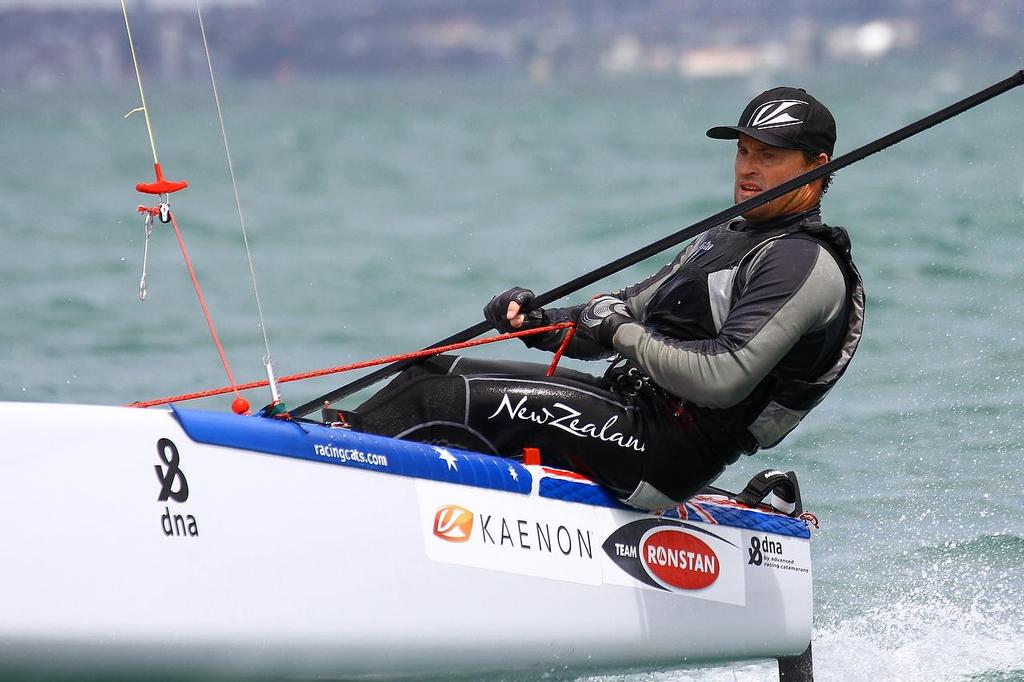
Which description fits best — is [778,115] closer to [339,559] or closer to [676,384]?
[676,384]

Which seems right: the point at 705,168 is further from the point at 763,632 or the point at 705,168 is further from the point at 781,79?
the point at 781,79

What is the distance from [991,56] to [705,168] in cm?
6582

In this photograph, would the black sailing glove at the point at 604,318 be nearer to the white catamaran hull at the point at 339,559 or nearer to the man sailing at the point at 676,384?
the man sailing at the point at 676,384

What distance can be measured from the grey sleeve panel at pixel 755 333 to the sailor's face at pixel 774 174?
6.0 inches

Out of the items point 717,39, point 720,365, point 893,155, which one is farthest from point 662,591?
point 717,39

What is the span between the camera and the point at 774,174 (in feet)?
9.60

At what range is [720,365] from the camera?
106 inches

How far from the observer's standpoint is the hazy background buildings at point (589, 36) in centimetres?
8325

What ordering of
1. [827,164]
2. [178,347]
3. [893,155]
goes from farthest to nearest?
[893,155]
[178,347]
[827,164]

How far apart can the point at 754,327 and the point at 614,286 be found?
5.76 metres

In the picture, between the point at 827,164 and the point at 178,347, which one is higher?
the point at 178,347

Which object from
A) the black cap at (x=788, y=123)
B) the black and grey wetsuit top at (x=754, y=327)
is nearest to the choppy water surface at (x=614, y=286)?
the black and grey wetsuit top at (x=754, y=327)

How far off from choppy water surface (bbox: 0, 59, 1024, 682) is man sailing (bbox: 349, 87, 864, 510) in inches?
18.4

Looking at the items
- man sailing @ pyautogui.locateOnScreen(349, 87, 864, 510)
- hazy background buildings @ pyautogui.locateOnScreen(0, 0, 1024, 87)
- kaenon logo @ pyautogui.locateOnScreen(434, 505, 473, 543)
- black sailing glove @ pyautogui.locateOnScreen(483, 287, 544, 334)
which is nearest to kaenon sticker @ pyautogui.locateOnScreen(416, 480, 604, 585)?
kaenon logo @ pyautogui.locateOnScreen(434, 505, 473, 543)
